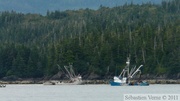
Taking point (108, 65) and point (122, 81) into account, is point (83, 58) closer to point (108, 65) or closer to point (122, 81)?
point (108, 65)

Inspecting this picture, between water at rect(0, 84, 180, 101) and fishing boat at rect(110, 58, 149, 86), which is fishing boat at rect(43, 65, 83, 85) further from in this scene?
water at rect(0, 84, 180, 101)

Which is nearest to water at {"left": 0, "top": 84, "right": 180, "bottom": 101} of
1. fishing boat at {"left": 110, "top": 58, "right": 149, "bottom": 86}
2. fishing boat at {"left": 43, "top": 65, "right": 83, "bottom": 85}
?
fishing boat at {"left": 110, "top": 58, "right": 149, "bottom": 86}

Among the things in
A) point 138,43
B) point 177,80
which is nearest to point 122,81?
point 177,80

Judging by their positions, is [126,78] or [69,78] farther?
[69,78]

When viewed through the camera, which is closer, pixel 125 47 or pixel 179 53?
pixel 179 53

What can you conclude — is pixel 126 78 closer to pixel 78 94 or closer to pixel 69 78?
pixel 69 78

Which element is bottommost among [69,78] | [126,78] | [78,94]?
[69,78]

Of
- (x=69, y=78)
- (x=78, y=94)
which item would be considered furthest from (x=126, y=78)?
(x=78, y=94)

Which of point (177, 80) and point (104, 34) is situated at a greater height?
point (104, 34)

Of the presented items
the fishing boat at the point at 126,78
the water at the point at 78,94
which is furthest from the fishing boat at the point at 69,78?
the water at the point at 78,94

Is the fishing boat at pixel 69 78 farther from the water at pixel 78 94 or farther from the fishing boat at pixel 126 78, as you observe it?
the water at pixel 78 94

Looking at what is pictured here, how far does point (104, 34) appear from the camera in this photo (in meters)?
190

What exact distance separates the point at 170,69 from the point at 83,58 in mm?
27510

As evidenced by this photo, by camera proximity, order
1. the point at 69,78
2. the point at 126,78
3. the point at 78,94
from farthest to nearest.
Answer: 1. the point at 69,78
2. the point at 126,78
3. the point at 78,94
